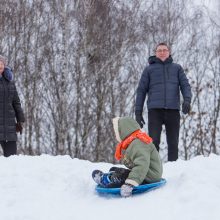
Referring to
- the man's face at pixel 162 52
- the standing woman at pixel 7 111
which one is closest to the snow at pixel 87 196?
the standing woman at pixel 7 111

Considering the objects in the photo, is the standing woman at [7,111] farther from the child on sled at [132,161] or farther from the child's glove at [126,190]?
the child's glove at [126,190]

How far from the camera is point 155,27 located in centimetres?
1430

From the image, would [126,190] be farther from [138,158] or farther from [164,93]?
[164,93]

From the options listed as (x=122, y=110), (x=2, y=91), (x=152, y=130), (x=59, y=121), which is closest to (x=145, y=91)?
(x=152, y=130)

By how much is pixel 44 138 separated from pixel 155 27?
5321 mm

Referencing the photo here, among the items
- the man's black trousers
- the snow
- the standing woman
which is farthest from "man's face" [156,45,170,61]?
the standing woman

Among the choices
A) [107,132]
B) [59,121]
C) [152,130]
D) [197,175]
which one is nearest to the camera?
[197,175]

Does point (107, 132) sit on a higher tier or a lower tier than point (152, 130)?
lower

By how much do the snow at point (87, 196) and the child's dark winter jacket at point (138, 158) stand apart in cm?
17

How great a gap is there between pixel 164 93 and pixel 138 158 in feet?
7.28

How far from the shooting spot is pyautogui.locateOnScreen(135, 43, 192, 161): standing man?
243 inches

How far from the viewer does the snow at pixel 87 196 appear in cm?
350

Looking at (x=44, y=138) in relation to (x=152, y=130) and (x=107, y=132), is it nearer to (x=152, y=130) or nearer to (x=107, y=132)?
(x=107, y=132)

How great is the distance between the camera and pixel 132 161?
427 centimetres
